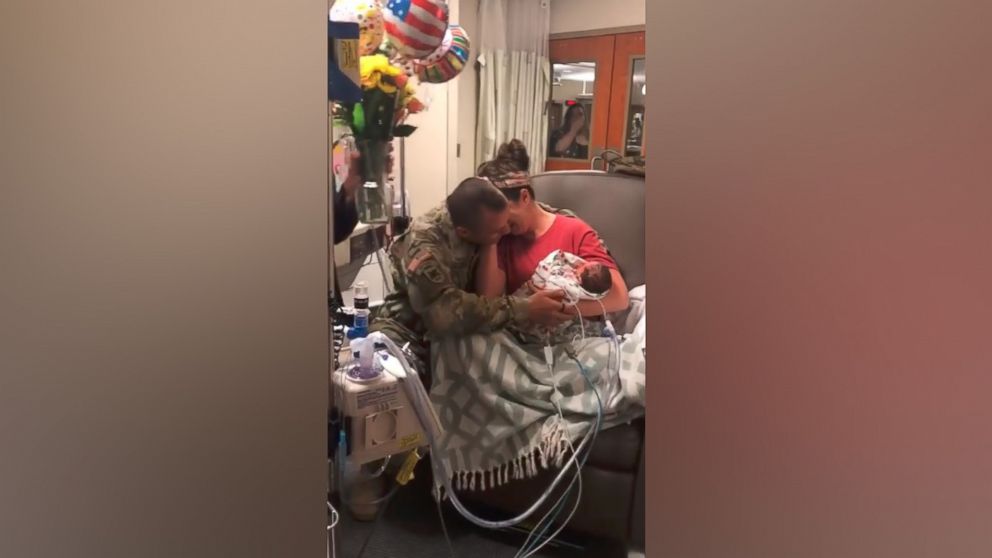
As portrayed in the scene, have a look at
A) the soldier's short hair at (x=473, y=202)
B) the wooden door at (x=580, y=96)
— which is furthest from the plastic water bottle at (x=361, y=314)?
the wooden door at (x=580, y=96)

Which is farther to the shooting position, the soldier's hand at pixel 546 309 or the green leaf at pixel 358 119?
the soldier's hand at pixel 546 309

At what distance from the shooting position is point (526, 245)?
1688 millimetres

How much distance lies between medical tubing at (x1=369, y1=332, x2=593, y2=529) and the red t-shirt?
1.23 feet

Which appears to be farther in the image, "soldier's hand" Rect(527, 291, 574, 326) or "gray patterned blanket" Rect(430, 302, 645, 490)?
"soldier's hand" Rect(527, 291, 574, 326)

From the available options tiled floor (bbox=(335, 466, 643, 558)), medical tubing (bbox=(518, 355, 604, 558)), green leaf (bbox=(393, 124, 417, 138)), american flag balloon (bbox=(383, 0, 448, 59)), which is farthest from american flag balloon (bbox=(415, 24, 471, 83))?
tiled floor (bbox=(335, 466, 643, 558))

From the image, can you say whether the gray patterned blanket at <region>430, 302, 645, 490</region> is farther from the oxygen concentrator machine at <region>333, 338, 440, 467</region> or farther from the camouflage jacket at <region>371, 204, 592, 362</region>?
the oxygen concentrator machine at <region>333, 338, 440, 467</region>

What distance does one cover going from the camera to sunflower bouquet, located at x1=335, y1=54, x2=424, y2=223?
4.32 ft

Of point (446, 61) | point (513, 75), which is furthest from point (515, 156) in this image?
point (513, 75)

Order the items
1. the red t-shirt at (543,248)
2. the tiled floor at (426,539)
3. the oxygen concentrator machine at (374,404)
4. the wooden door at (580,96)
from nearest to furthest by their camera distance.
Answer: the oxygen concentrator machine at (374,404) < the tiled floor at (426,539) < the red t-shirt at (543,248) < the wooden door at (580,96)

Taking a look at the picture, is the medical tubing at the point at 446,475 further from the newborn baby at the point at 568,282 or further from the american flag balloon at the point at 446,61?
the american flag balloon at the point at 446,61

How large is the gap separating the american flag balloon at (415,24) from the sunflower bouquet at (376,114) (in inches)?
2.1

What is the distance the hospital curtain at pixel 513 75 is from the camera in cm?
304
